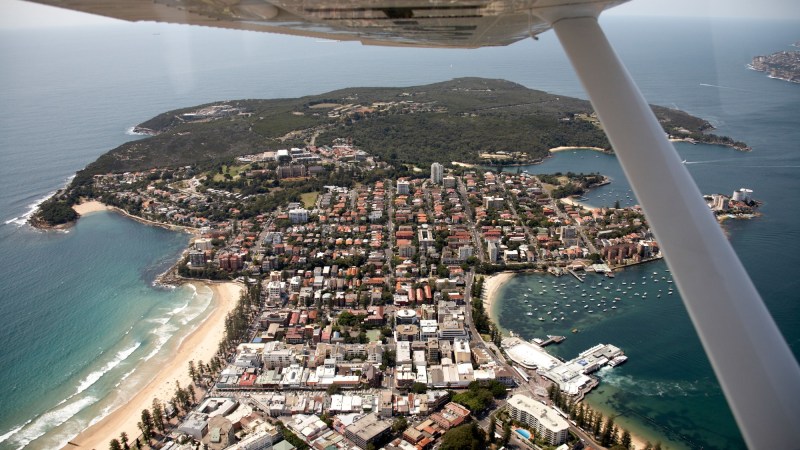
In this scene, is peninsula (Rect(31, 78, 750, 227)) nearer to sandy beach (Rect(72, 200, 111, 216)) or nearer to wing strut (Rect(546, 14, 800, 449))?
sandy beach (Rect(72, 200, 111, 216))

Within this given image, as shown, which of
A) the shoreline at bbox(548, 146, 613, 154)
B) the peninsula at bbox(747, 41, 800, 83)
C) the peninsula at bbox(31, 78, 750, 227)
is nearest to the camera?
the peninsula at bbox(31, 78, 750, 227)

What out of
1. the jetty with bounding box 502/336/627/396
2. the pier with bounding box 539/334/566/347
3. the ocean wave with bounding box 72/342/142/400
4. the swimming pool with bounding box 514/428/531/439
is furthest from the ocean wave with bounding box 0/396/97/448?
the pier with bounding box 539/334/566/347

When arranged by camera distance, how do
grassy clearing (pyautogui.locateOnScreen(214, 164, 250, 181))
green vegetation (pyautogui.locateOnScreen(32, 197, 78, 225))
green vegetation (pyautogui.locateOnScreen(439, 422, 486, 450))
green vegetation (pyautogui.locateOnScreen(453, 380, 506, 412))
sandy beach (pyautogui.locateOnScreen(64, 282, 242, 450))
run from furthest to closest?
grassy clearing (pyautogui.locateOnScreen(214, 164, 250, 181)), green vegetation (pyautogui.locateOnScreen(32, 197, 78, 225)), green vegetation (pyautogui.locateOnScreen(453, 380, 506, 412)), sandy beach (pyautogui.locateOnScreen(64, 282, 242, 450)), green vegetation (pyautogui.locateOnScreen(439, 422, 486, 450))

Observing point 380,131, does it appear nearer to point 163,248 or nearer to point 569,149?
point 569,149

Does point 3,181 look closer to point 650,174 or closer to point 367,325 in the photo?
point 367,325

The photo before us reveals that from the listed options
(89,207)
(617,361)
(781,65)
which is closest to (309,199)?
(89,207)

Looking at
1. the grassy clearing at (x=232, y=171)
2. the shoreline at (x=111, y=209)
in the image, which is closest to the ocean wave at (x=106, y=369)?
the shoreline at (x=111, y=209)
